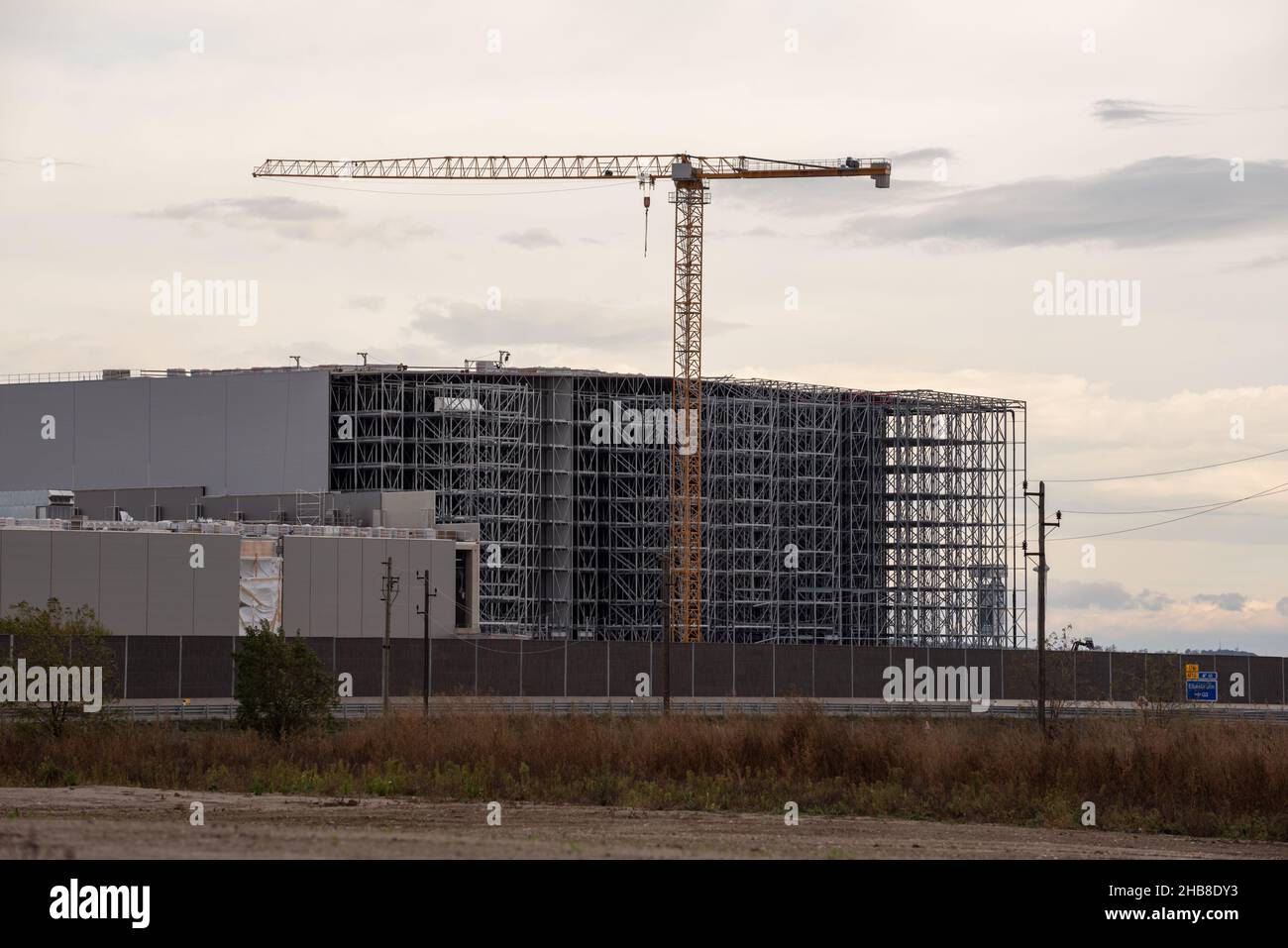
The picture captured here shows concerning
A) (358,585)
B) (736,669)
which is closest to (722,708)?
(736,669)

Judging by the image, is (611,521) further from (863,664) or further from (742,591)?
(863,664)

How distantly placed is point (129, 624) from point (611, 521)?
1455 inches

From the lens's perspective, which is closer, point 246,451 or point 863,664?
point 863,664

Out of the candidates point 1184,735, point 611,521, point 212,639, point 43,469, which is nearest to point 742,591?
point 611,521

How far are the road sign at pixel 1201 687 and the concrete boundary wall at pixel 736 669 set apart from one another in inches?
24.8

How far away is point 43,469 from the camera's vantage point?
341 ft

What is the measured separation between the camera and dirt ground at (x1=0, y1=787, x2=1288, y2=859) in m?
16.2

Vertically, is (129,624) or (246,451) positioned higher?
(246,451)

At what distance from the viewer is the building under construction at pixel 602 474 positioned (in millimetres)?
98375

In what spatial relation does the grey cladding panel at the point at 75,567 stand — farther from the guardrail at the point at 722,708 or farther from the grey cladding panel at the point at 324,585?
the guardrail at the point at 722,708

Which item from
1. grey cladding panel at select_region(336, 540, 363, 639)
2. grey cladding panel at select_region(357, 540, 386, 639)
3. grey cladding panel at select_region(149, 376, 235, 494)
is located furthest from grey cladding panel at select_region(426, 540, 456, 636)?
grey cladding panel at select_region(149, 376, 235, 494)
